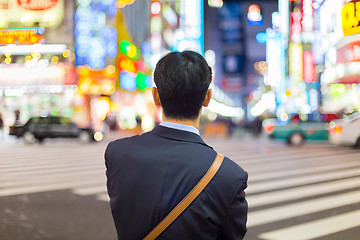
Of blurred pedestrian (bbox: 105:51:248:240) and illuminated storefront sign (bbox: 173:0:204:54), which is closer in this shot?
blurred pedestrian (bbox: 105:51:248:240)

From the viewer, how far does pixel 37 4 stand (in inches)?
389

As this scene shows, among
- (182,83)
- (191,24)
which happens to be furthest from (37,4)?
(191,24)

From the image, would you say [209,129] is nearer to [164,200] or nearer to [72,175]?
[72,175]

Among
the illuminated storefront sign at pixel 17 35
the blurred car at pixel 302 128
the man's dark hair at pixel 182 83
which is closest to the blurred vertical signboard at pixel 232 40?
the blurred car at pixel 302 128

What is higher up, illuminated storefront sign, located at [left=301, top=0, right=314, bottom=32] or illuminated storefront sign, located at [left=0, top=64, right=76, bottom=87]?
illuminated storefront sign, located at [left=301, top=0, right=314, bottom=32]

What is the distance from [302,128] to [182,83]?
2032cm

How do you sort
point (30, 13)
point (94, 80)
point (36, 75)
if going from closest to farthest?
point (30, 13), point (36, 75), point (94, 80)

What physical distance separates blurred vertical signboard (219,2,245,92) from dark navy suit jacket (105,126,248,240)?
70.3m

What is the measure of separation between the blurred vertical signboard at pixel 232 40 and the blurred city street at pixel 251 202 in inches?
2407

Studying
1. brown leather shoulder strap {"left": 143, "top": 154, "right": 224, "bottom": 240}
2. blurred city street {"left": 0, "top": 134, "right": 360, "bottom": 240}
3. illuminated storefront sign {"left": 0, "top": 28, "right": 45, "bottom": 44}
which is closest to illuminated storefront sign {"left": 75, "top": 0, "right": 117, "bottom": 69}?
blurred city street {"left": 0, "top": 134, "right": 360, "bottom": 240}

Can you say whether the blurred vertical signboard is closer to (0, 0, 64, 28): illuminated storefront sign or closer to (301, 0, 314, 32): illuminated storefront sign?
(301, 0, 314, 32): illuminated storefront sign

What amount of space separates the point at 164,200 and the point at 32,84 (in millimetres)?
26915

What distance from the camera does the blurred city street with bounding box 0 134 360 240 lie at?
5.35 m

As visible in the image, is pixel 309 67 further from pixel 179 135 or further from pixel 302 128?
pixel 179 135
